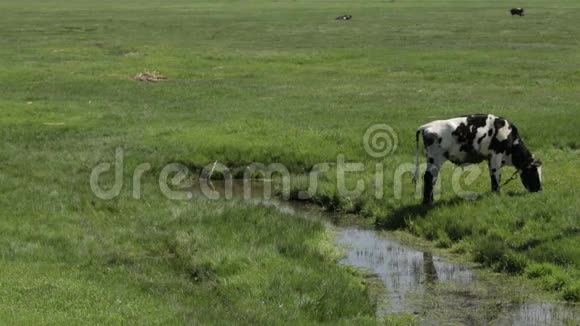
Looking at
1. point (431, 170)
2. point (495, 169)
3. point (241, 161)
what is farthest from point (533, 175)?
point (241, 161)

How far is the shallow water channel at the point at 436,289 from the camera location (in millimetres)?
13688

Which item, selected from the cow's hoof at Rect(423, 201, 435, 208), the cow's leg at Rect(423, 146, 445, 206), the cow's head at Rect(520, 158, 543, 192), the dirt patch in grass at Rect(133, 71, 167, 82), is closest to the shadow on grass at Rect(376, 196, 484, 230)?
the cow's hoof at Rect(423, 201, 435, 208)

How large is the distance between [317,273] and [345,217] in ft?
19.4

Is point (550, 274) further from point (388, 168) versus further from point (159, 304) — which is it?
point (388, 168)

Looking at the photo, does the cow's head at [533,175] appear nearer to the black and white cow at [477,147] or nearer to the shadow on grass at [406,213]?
the black and white cow at [477,147]

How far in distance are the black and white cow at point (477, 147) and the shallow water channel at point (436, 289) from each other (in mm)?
2434

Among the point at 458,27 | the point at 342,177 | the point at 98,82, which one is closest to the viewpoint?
the point at 342,177

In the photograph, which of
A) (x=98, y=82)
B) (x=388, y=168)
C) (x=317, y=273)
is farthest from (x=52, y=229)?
(x=98, y=82)

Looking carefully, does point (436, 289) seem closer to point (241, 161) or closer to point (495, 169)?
point (495, 169)

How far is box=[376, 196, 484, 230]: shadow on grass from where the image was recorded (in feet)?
63.8

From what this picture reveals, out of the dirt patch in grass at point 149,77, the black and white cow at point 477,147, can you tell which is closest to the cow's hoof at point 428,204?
the black and white cow at point 477,147

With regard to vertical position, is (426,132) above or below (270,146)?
above

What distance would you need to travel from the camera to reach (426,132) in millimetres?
19797

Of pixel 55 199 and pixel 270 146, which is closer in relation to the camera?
pixel 55 199
